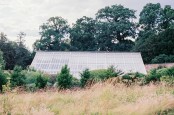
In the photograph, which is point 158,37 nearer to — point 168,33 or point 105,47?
point 168,33

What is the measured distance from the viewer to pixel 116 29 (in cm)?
5331

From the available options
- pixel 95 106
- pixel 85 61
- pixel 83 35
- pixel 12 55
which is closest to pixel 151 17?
pixel 83 35

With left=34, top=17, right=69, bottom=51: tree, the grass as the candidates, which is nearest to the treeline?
left=34, top=17, right=69, bottom=51: tree

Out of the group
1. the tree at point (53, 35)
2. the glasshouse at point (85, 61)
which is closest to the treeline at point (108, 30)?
the tree at point (53, 35)

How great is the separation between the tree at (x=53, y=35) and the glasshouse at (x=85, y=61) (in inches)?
577

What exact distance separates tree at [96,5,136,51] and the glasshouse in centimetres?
1532

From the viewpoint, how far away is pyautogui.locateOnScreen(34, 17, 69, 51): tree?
5272cm

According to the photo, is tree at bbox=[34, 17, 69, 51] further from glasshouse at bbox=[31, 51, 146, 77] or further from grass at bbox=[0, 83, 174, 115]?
grass at bbox=[0, 83, 174, 115]

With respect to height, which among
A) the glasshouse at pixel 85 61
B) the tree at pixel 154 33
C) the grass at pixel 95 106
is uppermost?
Answer: the tree at pixel 154 33

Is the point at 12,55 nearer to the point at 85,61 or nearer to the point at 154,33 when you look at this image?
the point at 85,61

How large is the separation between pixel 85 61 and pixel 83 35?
17884 millimetres

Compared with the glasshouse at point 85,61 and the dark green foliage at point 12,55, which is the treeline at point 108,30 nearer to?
the dark green foliage at point 12,55

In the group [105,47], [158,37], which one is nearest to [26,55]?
[105,47]

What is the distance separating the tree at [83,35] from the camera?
53.5 meters
